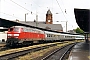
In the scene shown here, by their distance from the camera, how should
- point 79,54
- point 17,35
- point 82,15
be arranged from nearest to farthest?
point 79,54
point 82,15
point 17,35

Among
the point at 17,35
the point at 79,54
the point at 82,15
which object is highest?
the point at 82,15

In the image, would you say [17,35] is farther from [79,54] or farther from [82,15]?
[79,54]

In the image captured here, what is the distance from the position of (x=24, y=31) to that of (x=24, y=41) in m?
1.45

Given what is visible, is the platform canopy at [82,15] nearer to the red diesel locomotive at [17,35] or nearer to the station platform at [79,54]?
the station platform at [79,54]

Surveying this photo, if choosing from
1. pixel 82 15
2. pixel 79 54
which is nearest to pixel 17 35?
pixel 82 15

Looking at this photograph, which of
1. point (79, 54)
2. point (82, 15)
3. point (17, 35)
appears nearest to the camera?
point (79, 54)

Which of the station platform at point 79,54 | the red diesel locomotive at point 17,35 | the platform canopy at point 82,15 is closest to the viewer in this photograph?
the station platform at point 79,54

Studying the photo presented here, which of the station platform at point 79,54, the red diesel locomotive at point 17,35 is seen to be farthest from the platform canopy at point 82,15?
the red diesel locomotive at point 17,35

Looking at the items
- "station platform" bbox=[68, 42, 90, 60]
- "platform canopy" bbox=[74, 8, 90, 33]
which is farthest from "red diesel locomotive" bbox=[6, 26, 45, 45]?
"platform canopy" bbox=[74, 8, 90, 33]

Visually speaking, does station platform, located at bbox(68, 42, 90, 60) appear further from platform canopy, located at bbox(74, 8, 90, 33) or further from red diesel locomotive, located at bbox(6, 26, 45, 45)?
red diesel locomotive, located at bbox(6, 26, 45, 45)

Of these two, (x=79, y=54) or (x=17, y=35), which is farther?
(x=17, y=35)

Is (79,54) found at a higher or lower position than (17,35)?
lower

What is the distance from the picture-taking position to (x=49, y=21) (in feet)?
484

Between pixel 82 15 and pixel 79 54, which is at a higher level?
pixel 82 15
